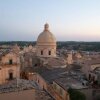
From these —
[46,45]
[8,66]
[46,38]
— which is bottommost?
[8,66]

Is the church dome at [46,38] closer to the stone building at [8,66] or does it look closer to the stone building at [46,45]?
the stone building at [46,45]

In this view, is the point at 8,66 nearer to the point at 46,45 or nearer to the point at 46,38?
the point at 46,45

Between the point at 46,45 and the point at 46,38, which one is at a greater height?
the point at 46,38

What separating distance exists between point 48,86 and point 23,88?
1034cm

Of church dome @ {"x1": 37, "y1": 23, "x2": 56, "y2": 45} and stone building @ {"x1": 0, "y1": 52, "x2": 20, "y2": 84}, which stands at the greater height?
church dome @ {"x1": 37, "y1": 23, "x2": 56, "y2": 45}

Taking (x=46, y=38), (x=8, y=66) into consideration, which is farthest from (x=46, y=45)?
(x=8, y=66)

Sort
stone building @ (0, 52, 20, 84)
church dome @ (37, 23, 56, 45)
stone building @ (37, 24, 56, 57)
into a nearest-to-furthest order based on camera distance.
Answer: stone building @ (0, 52, 20, 84) < stone building @ (37, 24, 56, 57) < church dome @ (37, 23, 56, 45)

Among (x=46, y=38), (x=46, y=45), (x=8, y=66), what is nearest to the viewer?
(x=8, y=66)

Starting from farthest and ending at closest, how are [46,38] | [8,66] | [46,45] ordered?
1. [46,38]
2. [46,45]
3. [8,66]

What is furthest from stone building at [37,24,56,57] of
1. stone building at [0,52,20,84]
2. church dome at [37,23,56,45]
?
stone building at [0,52,20,84]

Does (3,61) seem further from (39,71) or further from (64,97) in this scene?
(64,97)

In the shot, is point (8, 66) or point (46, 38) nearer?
point (8, 66)

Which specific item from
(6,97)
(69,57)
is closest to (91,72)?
(6,97)

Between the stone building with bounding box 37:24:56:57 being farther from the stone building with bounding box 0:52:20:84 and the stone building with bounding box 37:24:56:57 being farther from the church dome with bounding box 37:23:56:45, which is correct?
the stone building with bounding box 0:52:20:84
